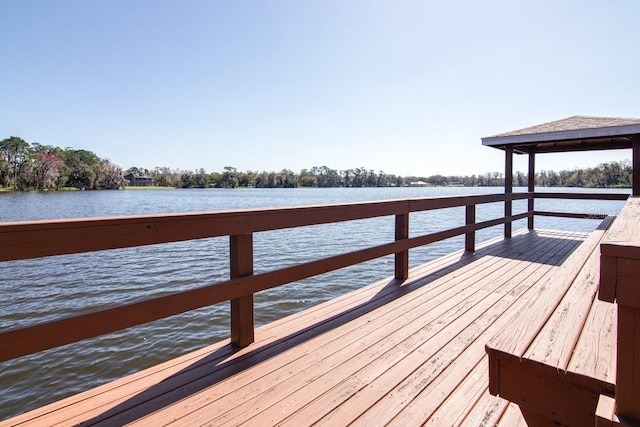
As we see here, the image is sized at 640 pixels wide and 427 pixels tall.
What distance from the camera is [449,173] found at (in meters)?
103

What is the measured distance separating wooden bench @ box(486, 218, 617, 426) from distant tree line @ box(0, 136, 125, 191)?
2900 inches

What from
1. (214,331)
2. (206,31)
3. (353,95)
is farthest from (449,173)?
(214,331)

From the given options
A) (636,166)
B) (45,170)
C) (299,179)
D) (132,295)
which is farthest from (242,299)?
(299,179)

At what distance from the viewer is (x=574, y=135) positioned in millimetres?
6230

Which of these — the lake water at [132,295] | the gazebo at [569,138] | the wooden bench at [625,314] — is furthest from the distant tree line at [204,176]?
the wooden bench at [625,314]

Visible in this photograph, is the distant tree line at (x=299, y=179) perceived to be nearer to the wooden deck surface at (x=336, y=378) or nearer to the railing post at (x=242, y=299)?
the wooden deck surface at (x=336, y=378)

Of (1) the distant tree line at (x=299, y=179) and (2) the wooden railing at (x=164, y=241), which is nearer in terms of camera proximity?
(2) the wooden railing at (x=164, y=241)

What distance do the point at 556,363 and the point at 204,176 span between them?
3651 inches

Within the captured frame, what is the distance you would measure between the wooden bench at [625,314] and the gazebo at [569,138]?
6791 millimetres

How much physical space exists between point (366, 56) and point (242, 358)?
11425 millimetres

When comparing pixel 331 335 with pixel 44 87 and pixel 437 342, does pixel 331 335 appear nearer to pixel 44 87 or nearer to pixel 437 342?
pixel 437 342

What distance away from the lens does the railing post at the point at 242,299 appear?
217 centimetres

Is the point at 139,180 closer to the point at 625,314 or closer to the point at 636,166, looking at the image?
the point at 636,166

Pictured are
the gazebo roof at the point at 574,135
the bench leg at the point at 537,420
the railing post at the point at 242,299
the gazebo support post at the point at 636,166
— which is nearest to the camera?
the bench leg at the point at 537,420
